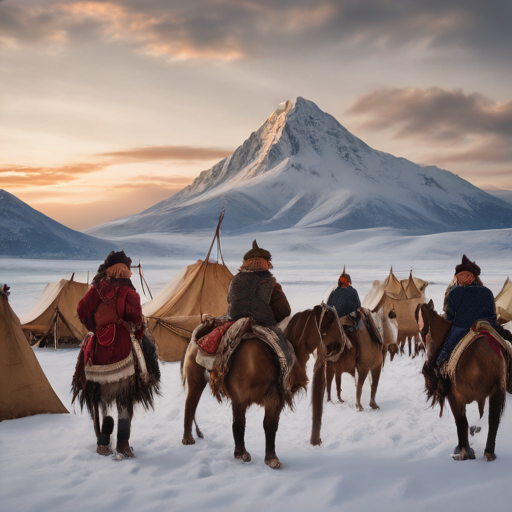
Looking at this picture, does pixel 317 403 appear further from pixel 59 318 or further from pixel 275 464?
pixel 59 318

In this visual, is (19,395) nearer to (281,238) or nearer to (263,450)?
(263,450)

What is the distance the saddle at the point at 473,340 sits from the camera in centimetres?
486

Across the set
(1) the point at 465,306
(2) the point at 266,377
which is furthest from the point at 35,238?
(1) the point at 465,306

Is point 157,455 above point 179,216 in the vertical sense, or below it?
below

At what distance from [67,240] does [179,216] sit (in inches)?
3057

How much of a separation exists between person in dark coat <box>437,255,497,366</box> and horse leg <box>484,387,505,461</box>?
0.55 metres

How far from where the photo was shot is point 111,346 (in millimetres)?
5023

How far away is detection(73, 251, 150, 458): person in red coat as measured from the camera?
5.00 metres

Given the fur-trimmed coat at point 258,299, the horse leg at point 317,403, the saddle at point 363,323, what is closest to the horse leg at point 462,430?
the horse leg at point 317,403

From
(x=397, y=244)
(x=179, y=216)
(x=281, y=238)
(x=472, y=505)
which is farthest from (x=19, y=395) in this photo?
(x=179, y=216)

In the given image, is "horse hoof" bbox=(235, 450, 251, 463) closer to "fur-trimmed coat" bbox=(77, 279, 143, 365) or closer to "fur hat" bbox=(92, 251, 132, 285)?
"fur-trimmed coat" bbox=(77, 279, 143, 365)

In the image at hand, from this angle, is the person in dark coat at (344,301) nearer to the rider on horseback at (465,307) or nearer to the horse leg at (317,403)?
the horse leg at (317,403)

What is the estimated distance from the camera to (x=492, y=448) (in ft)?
16.0

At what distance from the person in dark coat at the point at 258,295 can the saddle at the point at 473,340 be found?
1.67m
